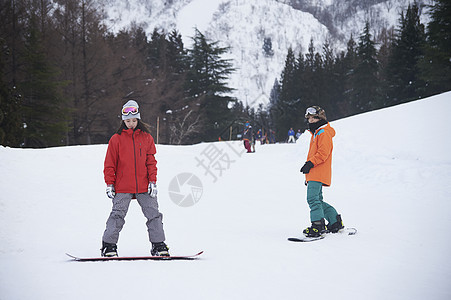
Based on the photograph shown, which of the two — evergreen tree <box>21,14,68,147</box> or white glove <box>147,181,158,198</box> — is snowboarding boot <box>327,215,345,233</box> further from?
evergreen tree <box>21,14,68,147</box>

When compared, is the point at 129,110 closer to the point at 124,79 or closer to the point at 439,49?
the point at 124,79

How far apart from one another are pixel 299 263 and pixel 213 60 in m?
38.9

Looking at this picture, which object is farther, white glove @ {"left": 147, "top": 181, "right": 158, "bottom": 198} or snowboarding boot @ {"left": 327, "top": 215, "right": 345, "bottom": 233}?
snowboarding boot @ {"left": 327, "top": 215, "right": 345, "bottom": 233}

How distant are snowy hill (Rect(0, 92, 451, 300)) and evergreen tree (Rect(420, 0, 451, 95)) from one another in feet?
64.1

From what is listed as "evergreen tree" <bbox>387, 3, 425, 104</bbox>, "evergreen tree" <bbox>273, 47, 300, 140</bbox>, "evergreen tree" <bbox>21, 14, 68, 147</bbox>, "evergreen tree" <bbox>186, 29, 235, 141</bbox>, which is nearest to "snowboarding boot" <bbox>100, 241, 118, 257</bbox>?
"evergreen tree" <bbox>21, 14, 68, 147</bbox>

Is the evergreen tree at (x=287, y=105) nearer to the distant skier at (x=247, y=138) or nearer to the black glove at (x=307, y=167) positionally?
the distant skier at (x=247, y=138)

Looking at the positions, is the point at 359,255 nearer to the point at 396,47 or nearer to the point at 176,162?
the point at 176,162

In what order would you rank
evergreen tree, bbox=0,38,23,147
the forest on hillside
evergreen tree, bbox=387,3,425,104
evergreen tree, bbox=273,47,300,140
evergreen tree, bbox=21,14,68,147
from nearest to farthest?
evergreen tree, bbox=0,38,23,147 → evergreen tree, bbox=21,14,68,147 → the forest on hillside → evergreen tree, bbox=387,3,425,104 → evergreen tree, bbox=273,47,300,140

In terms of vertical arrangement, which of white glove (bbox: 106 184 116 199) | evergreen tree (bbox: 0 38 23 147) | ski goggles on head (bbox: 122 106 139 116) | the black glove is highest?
evergreen tree (bbox: 0 38 23 147)

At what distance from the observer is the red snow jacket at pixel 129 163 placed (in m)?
3.93

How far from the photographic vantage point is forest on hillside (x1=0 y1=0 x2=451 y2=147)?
1973cm

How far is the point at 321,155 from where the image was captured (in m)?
4.80

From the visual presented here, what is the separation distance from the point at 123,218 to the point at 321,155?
2824 millimetres

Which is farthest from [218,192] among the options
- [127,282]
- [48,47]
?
[48,47]
